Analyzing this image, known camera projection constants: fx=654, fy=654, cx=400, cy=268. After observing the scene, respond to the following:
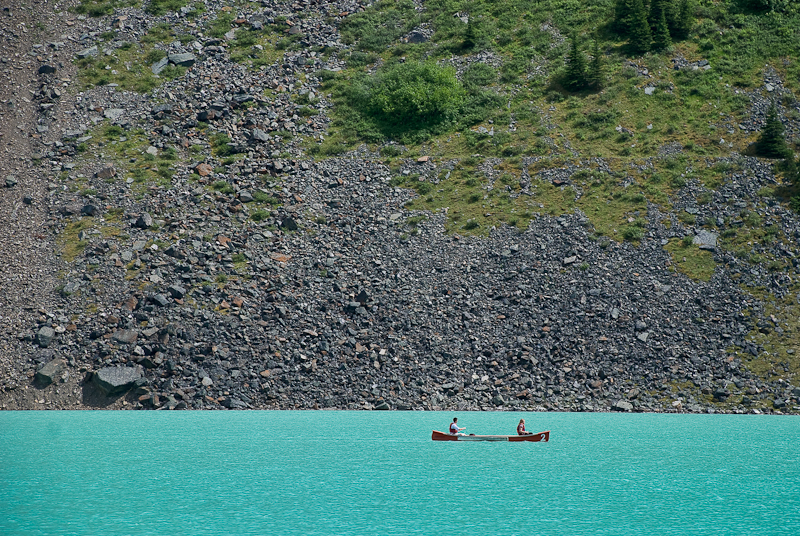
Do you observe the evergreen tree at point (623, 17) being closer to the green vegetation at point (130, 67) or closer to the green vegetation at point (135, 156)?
the green vegetation at point (130, 67)

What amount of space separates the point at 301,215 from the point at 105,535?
31.9 m

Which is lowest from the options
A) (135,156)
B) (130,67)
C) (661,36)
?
(135,156)

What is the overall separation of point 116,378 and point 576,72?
45.0 m

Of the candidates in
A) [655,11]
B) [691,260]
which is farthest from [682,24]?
[691,260]

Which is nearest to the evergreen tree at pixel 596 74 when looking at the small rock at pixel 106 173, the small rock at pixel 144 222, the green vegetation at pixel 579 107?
the green vegetation at pixel 579 107

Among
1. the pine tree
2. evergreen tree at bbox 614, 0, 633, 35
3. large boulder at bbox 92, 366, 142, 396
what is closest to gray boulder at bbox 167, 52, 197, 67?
large boulder at bbox 92, 366, 142, 396

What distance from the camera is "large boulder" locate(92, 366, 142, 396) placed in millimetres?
36375

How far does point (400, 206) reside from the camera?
48469mm

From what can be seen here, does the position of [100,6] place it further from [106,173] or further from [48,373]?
[48,373]

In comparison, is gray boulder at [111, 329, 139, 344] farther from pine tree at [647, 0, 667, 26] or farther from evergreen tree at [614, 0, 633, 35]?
pine tree at [647, 0, 667, 26]

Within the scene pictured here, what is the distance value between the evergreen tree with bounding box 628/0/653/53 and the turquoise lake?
3877 centimetres

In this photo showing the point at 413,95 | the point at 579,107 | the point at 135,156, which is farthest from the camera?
the point at 413,95

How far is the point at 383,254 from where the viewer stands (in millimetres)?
44344

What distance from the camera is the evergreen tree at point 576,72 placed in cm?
5819
